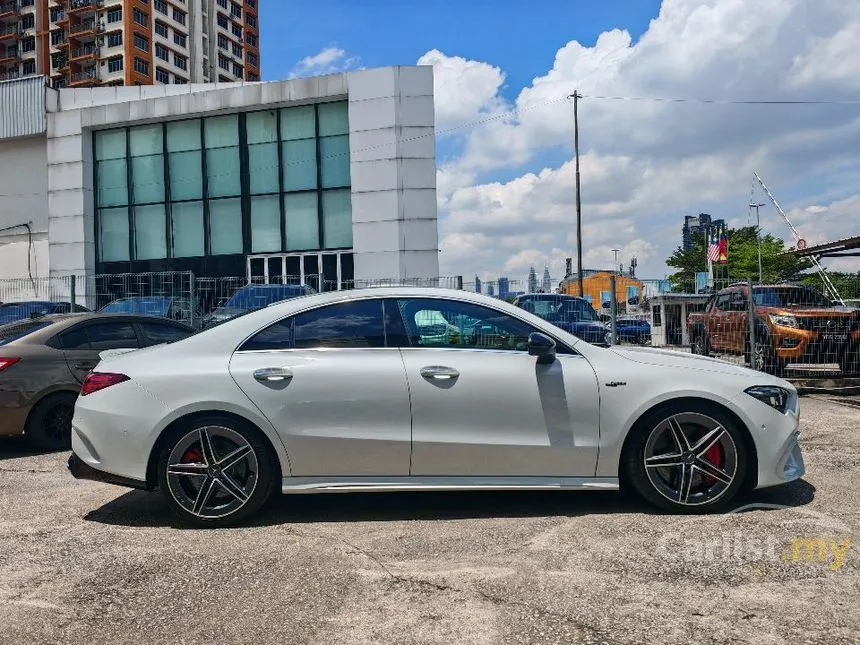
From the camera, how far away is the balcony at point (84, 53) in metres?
75.6

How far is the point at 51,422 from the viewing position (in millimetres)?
7113

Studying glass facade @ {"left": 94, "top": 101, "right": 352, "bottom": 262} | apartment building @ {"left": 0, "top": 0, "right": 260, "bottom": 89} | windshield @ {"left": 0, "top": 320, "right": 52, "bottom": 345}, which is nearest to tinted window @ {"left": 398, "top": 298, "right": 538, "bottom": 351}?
windshield @ {"left": 0, "top": 320, "right": 52, "bottom": 345}

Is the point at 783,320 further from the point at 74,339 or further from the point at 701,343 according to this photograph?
the point at 74,339

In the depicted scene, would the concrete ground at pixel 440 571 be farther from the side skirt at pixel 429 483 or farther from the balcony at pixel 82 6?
the balcony at pixel 82 6

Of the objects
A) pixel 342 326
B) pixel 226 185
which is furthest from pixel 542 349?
pixel 226 185

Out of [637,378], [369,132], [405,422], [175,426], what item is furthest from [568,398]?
[369,132]

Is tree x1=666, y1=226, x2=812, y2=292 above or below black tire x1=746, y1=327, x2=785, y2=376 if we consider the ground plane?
above

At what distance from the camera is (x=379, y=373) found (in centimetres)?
443

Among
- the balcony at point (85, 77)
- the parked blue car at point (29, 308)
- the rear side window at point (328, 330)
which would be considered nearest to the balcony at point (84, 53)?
the balcony at point (85, 77)

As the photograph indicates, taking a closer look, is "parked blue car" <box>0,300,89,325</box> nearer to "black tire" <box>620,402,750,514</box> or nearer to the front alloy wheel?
the front alloy wheel

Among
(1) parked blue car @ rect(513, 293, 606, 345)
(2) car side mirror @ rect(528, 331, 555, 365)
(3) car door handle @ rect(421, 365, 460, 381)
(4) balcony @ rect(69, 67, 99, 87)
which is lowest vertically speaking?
(3) car door handle @ rect(421, 365, 460, 381)

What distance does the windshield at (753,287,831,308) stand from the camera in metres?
11.8

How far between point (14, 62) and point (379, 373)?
9265cm

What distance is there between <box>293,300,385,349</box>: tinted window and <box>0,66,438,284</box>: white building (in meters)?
20.0
